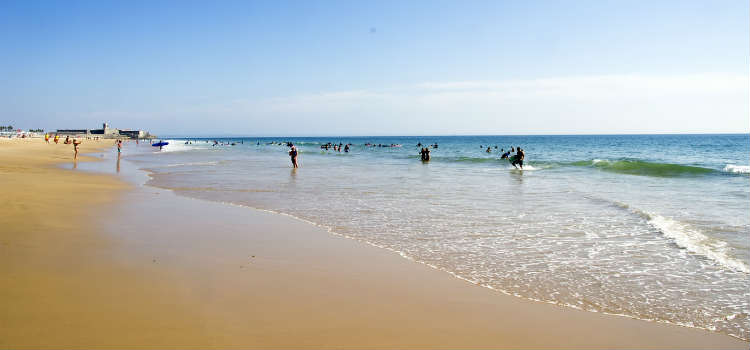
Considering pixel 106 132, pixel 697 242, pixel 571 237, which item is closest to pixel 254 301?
pixel 571 237

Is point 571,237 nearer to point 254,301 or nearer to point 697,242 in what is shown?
point 697,242

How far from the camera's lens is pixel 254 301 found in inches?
203

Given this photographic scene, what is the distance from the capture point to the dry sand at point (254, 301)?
425 centimetres

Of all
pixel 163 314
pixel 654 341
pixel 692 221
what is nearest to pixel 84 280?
pixel 163 314

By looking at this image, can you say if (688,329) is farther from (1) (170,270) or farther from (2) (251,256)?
(1) (170,270)

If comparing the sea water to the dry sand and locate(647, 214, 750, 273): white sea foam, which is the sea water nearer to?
locate(647, 214, 750, 273): white sea foam

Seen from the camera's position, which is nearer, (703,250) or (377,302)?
(377,302)

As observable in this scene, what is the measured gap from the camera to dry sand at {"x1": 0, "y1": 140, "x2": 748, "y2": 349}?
13.9 feet

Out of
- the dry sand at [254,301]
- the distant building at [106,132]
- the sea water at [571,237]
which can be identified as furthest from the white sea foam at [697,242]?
the distant building at [106,132]

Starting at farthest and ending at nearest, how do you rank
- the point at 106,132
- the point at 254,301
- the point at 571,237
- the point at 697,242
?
the point at 106,132
the point at 571,237
the point at 697,242
the point at 254,301

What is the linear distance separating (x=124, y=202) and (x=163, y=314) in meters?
9.64

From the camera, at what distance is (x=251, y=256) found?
23.7 feet

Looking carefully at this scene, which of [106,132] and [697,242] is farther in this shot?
[106,132]

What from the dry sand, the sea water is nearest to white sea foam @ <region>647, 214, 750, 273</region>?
the sea water
